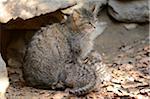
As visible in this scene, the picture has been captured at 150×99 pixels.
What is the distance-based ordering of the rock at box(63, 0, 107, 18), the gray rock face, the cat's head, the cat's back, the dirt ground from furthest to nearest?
the gray rock face → the rock at box(63, 0, 107, 18) → the cat's head → the cat's back → the dirt ground

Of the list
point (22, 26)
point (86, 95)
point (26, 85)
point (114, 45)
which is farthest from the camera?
point (114, 45)

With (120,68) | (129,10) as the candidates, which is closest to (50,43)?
(120,68)

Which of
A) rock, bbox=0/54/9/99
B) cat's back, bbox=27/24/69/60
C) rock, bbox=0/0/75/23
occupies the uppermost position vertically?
rock, bbox=0/0/75/23

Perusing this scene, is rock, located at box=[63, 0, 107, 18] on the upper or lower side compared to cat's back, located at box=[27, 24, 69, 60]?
upper

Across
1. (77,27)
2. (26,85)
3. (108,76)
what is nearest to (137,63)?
(108,76)

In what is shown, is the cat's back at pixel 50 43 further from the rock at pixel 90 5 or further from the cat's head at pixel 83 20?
the rock at pixel 90 5

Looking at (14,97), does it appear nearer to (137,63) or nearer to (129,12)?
(137,63)


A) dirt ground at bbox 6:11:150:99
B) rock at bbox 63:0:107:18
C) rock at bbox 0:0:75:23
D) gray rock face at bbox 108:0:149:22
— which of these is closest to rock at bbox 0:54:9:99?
dirt ground at bbox 6:11:150:99

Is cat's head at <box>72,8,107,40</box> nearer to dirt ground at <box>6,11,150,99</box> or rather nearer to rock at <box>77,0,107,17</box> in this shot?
rock at <box>77,0,107,17</box>

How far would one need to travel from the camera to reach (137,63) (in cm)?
467

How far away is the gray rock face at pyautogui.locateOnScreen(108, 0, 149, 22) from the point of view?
541 cm

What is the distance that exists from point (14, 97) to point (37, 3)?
954mm

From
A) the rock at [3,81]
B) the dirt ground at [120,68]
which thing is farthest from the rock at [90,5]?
the rock at [3,81]

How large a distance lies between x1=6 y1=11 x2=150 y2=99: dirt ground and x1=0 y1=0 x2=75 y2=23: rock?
2.24 ft
